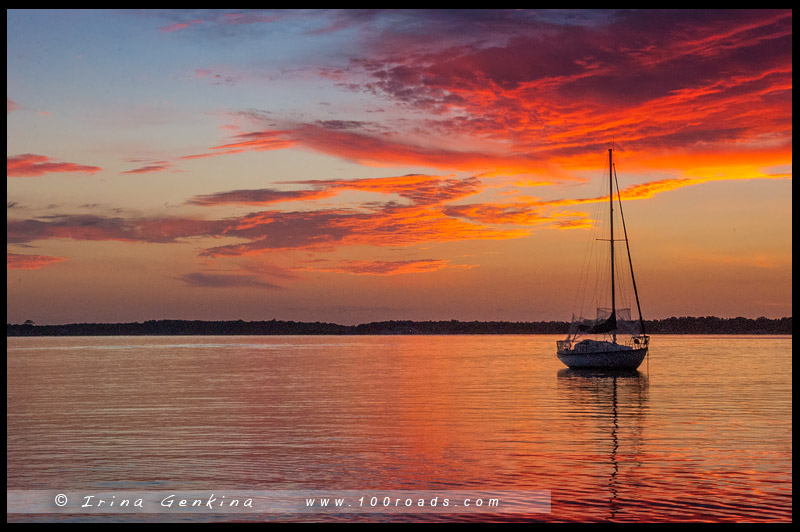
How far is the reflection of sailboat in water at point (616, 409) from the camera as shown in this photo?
2388 centimetres

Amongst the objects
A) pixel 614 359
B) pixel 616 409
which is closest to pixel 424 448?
pixel 616 409

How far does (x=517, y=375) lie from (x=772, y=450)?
46685 millimetres

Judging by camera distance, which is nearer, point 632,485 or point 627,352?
point 632,485

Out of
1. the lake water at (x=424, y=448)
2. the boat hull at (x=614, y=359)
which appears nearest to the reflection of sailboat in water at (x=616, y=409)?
the lake water at (x=424, y=448)

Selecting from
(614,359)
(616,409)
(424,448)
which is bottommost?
(616,409)

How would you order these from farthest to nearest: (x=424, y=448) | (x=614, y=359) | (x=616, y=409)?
(x=614, y=359)
(x=616, y=409)
(x=424, y=448)

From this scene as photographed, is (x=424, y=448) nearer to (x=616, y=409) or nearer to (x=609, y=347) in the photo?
(x=616, y=409)

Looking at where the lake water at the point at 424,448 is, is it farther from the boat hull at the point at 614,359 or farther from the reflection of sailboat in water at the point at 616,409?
the boat hull at the point at 614,359

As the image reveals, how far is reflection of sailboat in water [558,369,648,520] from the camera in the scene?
23875mm

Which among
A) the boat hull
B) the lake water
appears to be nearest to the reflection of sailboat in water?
the lake water

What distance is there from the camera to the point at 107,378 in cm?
7350

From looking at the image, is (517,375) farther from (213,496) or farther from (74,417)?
(213,496)

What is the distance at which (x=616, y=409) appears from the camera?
43875 millimetres
